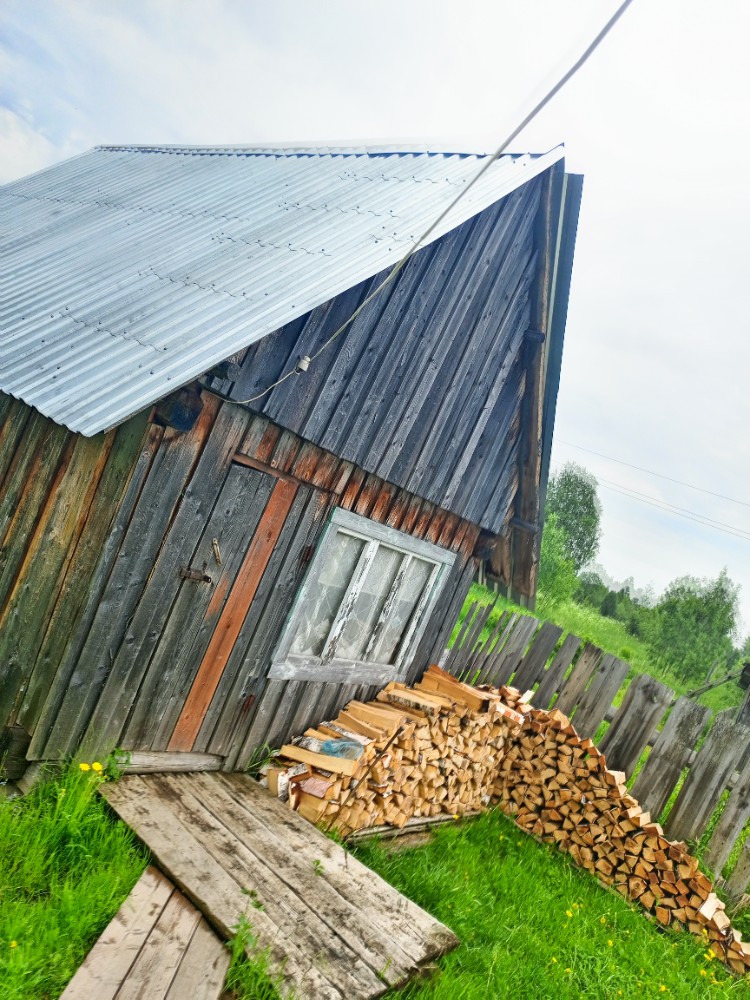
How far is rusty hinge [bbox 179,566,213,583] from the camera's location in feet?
14.9

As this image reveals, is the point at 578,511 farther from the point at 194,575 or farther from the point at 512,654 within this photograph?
the point at 194,575

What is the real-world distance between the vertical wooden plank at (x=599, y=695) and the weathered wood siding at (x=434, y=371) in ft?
6.86

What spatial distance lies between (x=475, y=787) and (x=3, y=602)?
16.7ft

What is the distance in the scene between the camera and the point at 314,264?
450 cm

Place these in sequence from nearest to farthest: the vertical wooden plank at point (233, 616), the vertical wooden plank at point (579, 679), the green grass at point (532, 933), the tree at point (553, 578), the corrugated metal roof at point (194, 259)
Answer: the corrugated metal roof at point (194, 259) < the green grass at point (532, 933) < the vertical wooden plank at point (233, 616) < the vertical wooden plank at point (579, 679) < the tree at point (553, 578)

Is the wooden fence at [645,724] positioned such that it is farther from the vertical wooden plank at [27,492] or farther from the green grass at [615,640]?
the green grass at [615,640]

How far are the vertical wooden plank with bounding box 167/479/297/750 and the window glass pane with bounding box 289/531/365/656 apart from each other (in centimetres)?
57

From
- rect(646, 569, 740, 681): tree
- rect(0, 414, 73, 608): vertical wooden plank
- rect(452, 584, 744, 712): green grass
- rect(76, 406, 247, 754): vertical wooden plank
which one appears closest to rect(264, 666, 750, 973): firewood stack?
rect(76, 406, 247, 754): vertical wooden plank

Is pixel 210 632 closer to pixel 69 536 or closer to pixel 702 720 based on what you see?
pixel 69 536

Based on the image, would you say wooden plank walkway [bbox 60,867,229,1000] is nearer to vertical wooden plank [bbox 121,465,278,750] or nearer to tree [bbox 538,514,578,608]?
vertical wooden plank [bbox 121,465,278,750]

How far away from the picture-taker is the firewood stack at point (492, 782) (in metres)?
5.47

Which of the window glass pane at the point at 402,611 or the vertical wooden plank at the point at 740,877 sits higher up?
the window glass pane at the point at 402,611

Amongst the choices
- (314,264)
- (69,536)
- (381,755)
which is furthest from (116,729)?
(314,264)

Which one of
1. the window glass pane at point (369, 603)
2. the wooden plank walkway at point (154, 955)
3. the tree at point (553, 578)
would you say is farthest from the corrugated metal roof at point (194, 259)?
the tree at point (553, 578)
